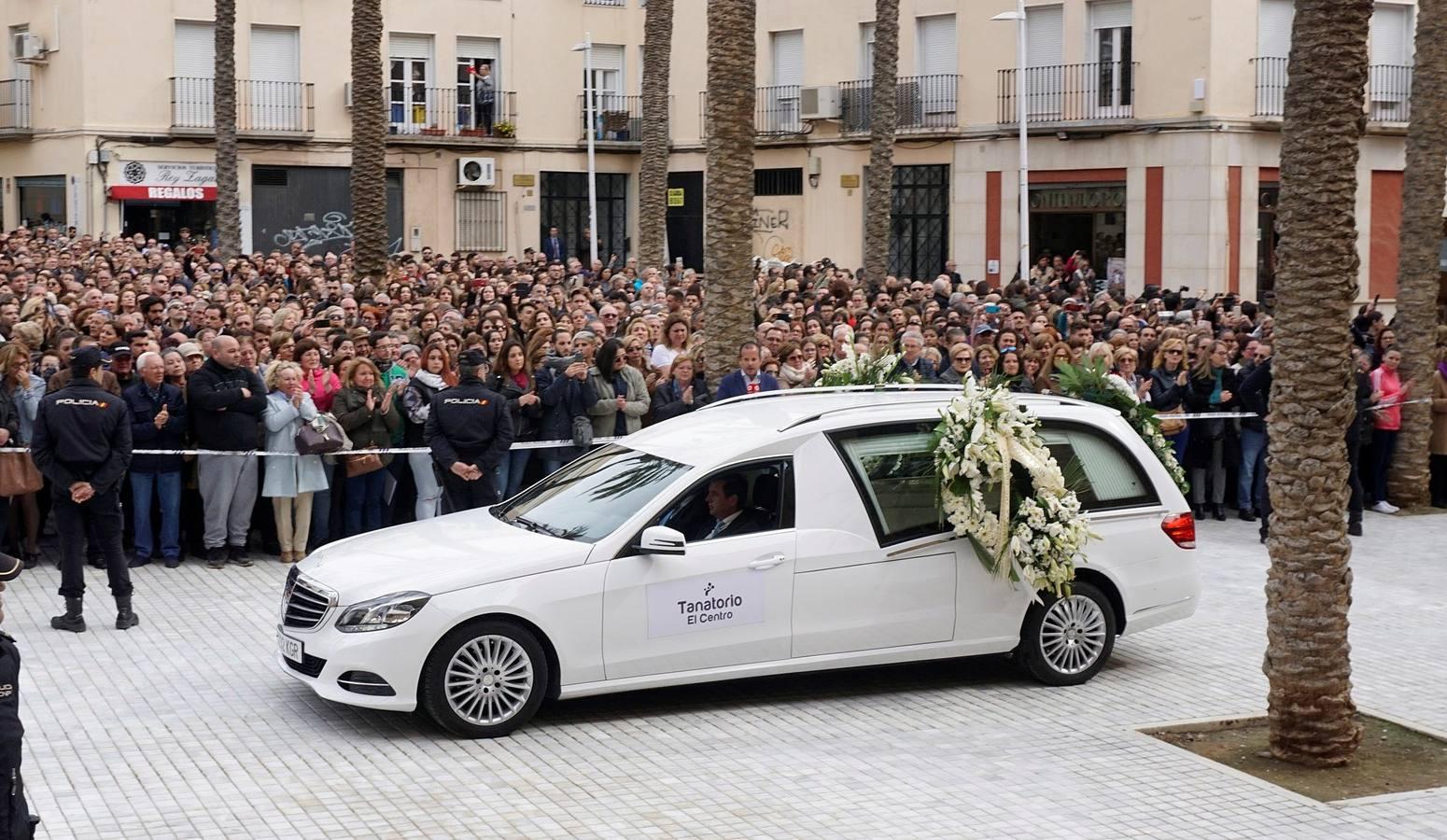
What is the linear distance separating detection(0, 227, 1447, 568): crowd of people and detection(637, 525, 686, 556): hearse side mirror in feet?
9.22

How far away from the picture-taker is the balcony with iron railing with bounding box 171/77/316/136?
40.5 metres

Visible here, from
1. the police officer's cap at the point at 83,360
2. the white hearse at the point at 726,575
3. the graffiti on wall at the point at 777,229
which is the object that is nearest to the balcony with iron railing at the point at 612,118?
the graffiti on wall at the point at 777,229

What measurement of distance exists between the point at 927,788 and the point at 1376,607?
6011mm

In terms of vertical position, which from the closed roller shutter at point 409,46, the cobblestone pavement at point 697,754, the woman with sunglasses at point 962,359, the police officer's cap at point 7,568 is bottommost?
the cobblestone pavement at point 697,754

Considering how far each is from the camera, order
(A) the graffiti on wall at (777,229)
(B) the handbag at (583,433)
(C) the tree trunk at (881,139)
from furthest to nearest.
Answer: (A) the graffiti on wall at (777,229), (C) the tree trunk at (881,139), (B) the handbag at (583,433)


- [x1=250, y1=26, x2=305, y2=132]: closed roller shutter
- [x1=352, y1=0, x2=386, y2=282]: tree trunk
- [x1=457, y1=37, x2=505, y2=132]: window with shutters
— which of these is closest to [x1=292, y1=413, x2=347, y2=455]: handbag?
[x1=352, y1=0, x2=386, y2=282]: tree trunk

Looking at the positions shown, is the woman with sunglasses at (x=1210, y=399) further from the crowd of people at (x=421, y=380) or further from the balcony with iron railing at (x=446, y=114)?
the balcony with iron railing at (x=446, y=114)

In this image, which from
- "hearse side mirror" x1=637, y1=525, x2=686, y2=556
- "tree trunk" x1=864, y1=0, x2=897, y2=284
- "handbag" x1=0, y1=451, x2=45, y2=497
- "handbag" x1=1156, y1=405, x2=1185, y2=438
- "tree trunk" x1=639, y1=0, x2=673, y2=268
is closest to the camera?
"hearse side mirror" x1=637, y1=525, x2=686, y2=556

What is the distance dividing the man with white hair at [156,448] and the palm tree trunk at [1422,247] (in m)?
12.0

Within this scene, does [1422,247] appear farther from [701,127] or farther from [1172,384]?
[701,127]

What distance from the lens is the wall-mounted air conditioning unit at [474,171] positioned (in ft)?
144

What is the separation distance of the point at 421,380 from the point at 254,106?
29.4m

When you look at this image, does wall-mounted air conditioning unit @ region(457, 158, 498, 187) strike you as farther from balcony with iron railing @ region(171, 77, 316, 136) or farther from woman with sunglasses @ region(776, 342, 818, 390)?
woman with sunglasses @ region(776, 342, 818, 390)

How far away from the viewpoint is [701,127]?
4394cm
